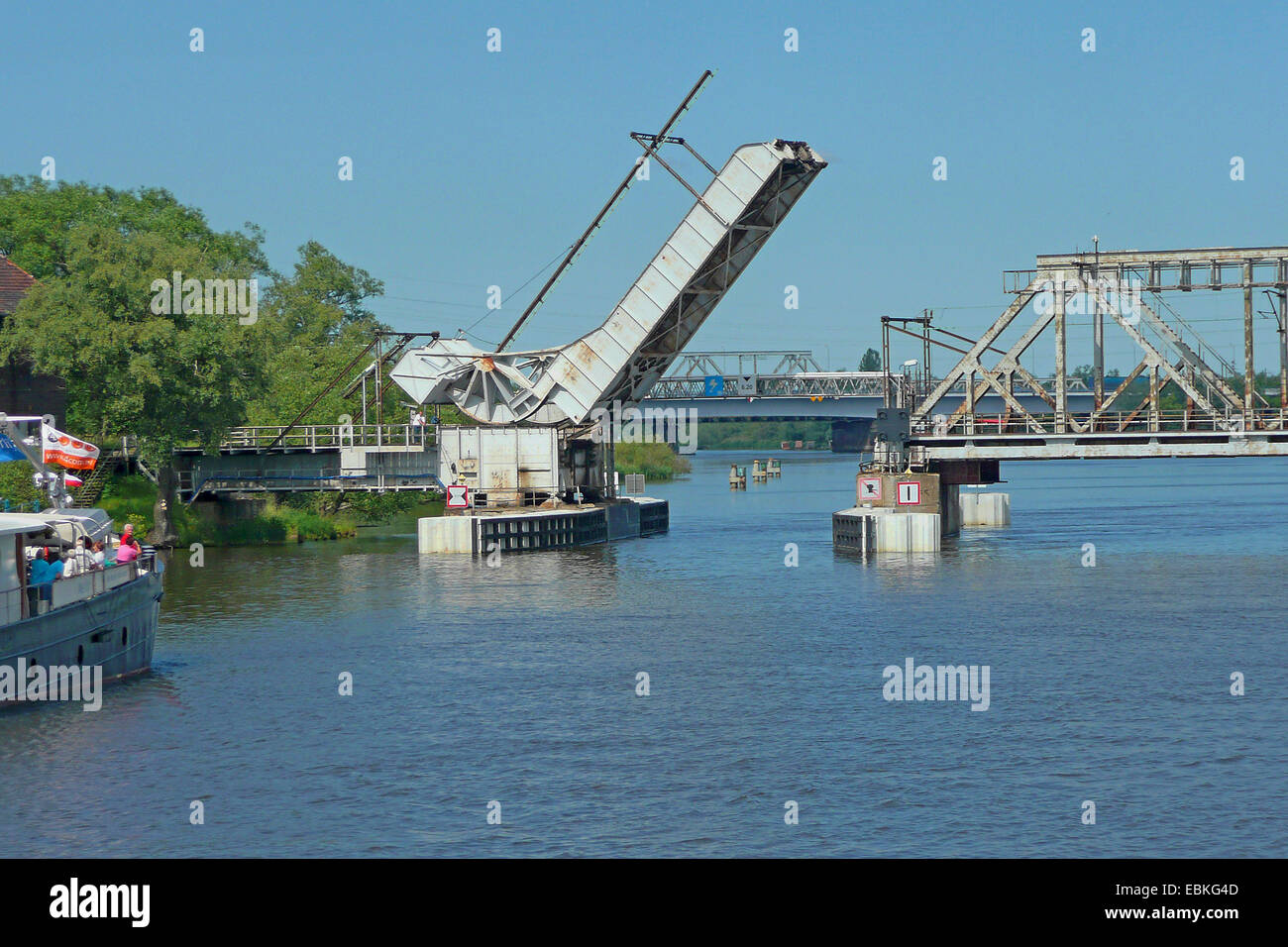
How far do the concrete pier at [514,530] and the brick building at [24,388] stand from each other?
44.8 feet

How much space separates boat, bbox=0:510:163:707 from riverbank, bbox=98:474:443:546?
26.4 m

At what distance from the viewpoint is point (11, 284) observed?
57.0 meters

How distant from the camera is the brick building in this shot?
5326cm

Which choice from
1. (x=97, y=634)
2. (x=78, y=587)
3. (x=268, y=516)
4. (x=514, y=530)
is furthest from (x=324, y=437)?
(x=78, y=587)

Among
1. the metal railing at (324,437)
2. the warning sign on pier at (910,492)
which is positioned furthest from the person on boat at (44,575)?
the metal railing at (324,437)

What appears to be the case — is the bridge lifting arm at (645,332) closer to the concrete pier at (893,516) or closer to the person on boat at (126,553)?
the concrete pier at (893,516)

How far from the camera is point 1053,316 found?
54.9 metres

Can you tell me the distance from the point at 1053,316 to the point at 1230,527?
1433 cm

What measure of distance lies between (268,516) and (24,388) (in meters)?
13.7

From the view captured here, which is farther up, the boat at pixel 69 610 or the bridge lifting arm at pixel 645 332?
the bridge lifting arm at pixel 645 332

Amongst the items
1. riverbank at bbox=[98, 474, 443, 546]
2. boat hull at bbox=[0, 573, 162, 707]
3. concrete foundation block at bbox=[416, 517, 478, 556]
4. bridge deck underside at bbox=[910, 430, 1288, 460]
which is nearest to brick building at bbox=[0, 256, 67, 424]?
riverbank at bbox=[98, 474, 443, 546]

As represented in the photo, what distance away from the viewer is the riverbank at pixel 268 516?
2327 inches

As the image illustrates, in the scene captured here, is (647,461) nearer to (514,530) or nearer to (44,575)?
(514,530)

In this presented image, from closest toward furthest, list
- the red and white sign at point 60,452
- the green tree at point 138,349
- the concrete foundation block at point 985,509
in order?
1. the red and white sign at point 60,452
2. the green tree at point 138,349
3. the concrete foundation block at point 985,509
